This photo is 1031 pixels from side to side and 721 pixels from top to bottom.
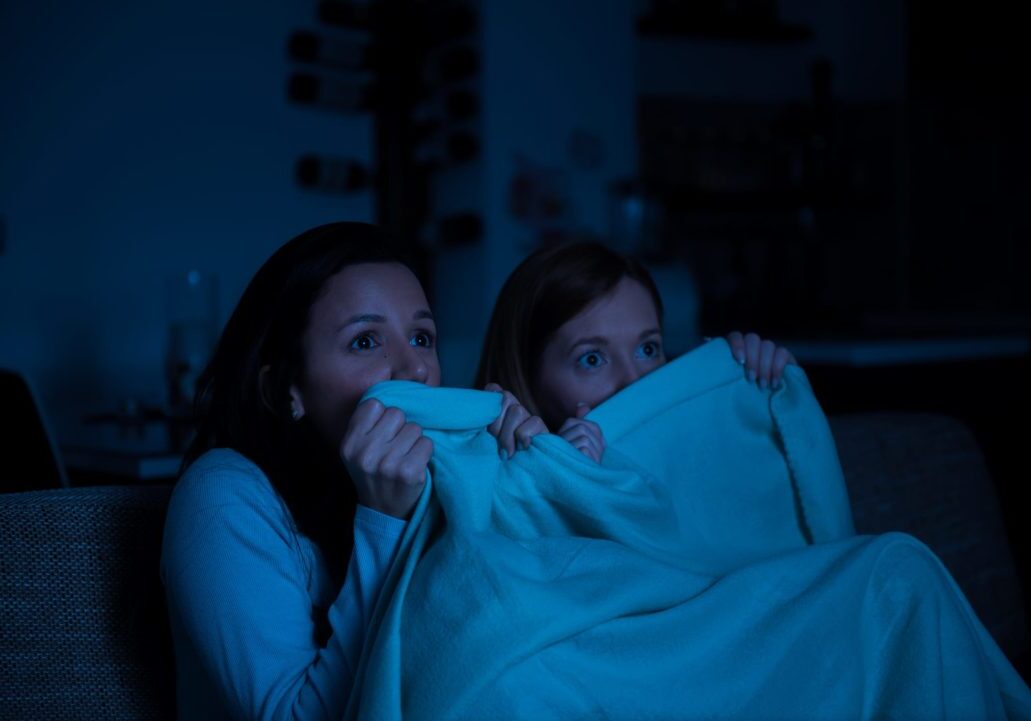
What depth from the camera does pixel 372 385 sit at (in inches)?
36.4

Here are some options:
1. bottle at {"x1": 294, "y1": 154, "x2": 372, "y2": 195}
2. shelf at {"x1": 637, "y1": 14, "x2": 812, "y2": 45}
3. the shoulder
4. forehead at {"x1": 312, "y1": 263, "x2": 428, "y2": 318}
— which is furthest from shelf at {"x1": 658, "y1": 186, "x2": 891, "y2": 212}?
the shoulder

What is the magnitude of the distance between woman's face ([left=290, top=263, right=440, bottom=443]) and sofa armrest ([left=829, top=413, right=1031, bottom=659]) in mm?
725

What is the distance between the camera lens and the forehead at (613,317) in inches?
48.7

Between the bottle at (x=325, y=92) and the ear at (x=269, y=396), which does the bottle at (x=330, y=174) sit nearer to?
the bottle at (x=325, y=92)

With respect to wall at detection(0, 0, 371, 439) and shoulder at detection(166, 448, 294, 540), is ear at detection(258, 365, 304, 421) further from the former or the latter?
wall at detection(0, 0, 371, 439)

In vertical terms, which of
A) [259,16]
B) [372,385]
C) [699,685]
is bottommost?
[699,685]

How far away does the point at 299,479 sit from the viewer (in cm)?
98

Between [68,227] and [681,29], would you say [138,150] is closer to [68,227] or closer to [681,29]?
[68,227]

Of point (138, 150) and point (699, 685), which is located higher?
point (138, 150)

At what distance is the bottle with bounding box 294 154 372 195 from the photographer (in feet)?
11.8

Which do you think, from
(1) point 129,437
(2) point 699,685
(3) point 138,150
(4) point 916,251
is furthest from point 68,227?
(4) point 916,251

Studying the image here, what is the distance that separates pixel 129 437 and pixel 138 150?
1698 millimetres

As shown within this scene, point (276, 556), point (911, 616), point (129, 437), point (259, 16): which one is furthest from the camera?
point (259, 16)

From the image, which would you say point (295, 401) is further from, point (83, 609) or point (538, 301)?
point (538, 301)
